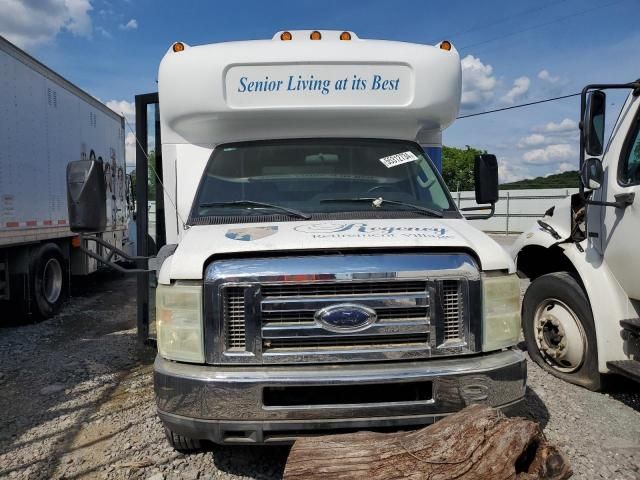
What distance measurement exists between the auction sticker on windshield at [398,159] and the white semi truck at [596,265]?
1.30 meters

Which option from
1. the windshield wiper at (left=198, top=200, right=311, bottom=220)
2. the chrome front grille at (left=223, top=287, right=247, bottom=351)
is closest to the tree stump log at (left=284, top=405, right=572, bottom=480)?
the chrome front grille at (left=223, top=287, right=247, bottom=351)

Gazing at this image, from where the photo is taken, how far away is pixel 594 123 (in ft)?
13.2

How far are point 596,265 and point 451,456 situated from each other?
2627 millimetres

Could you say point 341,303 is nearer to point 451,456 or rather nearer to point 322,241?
point 322,241

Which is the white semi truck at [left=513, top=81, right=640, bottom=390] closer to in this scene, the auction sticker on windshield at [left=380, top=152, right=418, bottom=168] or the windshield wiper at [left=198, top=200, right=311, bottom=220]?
the auction sticker on windshield at [left=380, top=152, right=418, bottom=168]

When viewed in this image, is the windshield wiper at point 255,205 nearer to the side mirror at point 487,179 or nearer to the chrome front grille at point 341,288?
the chrome front grille at point 341,288

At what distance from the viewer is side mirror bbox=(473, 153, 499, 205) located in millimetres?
4488

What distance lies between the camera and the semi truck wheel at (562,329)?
14.3ft

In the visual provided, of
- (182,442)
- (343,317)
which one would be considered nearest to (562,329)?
(343,317)

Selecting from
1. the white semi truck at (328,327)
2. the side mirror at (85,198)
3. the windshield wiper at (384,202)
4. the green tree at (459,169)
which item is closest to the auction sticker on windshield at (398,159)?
the windshield wiper at (384,202)

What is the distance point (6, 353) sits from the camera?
19.8ft

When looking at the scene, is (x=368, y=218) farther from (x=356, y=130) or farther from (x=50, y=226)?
(x=50, y=226)

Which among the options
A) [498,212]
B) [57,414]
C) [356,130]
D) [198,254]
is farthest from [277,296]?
[498,212]

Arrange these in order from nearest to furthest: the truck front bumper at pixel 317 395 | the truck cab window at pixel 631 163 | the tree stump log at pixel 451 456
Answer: the tree stump log at pixel 451 456 → the truck front bumper at pixel 317 395 → the truck cab window at pixel 631 163
